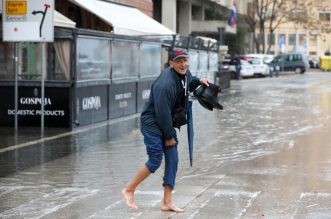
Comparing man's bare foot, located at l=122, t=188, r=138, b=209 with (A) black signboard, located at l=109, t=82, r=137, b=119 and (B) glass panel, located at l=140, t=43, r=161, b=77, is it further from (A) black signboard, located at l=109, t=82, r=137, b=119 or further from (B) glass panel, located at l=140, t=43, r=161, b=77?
(B) glass panel, located at l=140, t=43, r=161, b=77

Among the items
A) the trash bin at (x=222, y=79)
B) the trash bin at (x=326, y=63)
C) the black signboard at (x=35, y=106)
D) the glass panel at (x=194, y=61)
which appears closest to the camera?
the black signboard at (x=35, y=106)

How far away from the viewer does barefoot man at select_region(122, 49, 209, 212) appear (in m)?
7.12

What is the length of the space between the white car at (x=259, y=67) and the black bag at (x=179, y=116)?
4452cm

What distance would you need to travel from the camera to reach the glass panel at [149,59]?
20.8m

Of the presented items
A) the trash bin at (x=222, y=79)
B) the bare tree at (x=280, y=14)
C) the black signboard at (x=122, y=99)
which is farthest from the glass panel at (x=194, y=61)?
the bare tree at (x=280, y=14)

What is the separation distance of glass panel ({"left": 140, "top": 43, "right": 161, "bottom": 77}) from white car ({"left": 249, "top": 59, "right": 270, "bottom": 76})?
29710 millimetres

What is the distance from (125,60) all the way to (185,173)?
9626 millimetres

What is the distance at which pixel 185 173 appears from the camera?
9.98 meters

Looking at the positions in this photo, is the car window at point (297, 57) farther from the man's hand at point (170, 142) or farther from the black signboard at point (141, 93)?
the man's hand at point (170, 142)

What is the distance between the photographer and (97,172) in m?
10.0

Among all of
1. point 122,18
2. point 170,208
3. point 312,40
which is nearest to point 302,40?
point 312,40

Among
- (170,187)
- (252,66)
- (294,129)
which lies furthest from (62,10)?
(252,66)

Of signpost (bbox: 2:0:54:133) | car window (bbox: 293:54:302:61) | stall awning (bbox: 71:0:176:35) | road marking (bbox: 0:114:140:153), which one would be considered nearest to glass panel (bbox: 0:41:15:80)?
signpost (bbox: 2:0:54:133)

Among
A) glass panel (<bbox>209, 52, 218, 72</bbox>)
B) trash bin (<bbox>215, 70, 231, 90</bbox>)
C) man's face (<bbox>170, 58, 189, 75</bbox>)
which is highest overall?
glass panel (<bbox>209, 52, 218, 72</bbox>)
